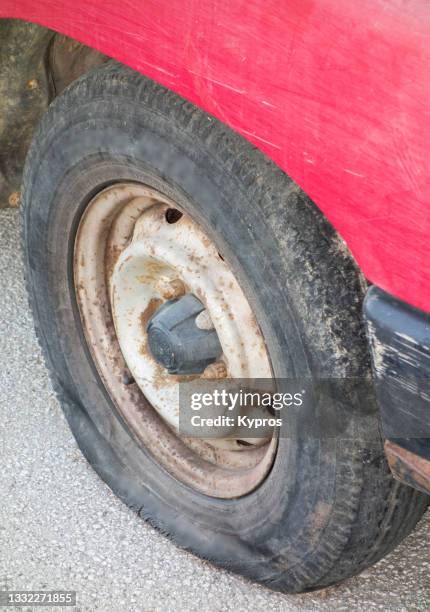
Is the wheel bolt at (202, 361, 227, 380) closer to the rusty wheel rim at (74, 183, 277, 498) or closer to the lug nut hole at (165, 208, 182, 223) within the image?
the rusty wheel rim at (74, 183, 277, 498)

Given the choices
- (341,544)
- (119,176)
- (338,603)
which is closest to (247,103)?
(119,176)

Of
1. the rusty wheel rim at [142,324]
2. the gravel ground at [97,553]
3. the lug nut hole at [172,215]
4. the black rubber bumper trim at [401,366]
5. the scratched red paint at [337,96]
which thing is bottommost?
the gravel ground at [97,553]

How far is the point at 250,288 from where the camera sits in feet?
5.56

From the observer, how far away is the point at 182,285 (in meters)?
2.05

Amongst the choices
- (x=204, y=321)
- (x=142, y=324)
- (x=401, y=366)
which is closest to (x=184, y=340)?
(x=204, y=321)

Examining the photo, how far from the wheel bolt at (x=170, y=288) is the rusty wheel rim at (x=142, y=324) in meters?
0.02

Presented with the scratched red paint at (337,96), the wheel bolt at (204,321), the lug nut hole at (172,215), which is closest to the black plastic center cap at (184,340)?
the wheel bolt at (204,321)

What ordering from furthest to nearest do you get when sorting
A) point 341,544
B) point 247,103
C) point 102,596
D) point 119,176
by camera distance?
point 102,596
point 119,176
point 341,544
point 247,103

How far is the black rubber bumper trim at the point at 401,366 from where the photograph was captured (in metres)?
1.40

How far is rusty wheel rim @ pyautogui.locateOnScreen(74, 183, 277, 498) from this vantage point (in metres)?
1.92

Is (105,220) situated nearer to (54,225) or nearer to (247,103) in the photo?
(54,225)

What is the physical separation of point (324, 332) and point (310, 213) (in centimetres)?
21

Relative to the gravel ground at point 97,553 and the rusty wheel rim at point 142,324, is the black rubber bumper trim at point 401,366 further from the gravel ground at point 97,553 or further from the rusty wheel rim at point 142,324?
the gravel ground at point 97,553

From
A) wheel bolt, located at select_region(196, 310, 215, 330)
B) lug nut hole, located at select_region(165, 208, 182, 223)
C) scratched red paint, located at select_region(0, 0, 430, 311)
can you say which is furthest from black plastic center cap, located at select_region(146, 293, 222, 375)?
scratched red paint, located at select_region(0, 0, 430, 311)
